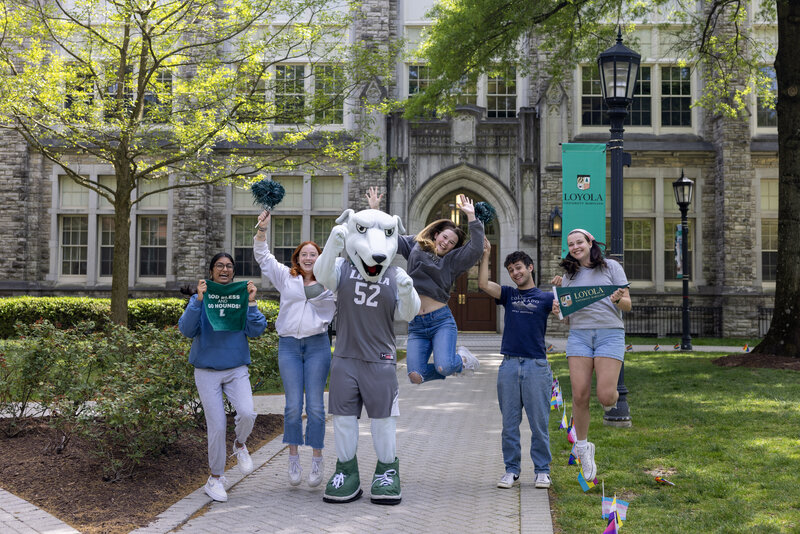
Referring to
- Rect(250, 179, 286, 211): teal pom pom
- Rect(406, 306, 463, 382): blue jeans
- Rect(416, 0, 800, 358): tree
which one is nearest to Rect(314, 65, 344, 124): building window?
Answer: Rect(416, 0, 800, 358): tree

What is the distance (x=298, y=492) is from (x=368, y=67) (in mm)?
10734

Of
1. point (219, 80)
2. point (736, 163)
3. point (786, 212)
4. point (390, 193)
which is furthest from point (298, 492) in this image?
point (736, 163)

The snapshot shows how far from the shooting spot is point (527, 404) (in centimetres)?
561

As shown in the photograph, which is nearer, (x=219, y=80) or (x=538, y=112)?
(x=219, y=80)

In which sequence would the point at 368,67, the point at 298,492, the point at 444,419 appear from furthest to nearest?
the point at 368,67, the point at 444,419, the point at 298,492

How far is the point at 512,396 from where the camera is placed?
5.65 meters

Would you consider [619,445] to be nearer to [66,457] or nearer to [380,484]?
[380,484]

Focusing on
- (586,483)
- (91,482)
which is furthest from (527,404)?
(91,482)

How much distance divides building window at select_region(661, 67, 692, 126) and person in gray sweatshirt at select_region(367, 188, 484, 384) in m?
17.6

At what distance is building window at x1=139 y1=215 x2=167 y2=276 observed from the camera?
20.8 metres

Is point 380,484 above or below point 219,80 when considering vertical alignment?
below

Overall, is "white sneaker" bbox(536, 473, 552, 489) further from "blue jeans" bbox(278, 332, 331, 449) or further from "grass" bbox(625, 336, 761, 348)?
"grass" bbox(625, 336, 761, 348)

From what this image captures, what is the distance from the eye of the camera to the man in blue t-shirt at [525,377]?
5590mm

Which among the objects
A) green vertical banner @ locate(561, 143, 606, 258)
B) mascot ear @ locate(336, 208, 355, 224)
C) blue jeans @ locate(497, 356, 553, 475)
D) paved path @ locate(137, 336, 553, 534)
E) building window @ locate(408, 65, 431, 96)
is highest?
building window @ locate(408, 65, 431, 96)
